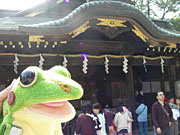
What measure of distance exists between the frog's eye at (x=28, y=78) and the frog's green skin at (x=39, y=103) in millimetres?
36

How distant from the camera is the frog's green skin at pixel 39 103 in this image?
2.09 metres

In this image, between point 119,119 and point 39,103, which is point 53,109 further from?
point 119,119

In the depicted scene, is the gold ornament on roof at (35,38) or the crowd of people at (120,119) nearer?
the crowd of people at (120,119)

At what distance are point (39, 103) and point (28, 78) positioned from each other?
280 millimetres

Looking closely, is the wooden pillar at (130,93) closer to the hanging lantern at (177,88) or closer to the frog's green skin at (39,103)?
the hanging lantern at (177,88)

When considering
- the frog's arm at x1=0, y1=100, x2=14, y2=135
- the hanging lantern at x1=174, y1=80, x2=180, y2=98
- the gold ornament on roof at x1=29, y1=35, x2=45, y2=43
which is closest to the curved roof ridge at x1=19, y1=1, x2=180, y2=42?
the gold ornament on roof at x1=29, y1=35, x2=45, y2=43

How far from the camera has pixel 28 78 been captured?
6.92 ft

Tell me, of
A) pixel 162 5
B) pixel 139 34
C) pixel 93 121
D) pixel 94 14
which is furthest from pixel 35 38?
pixel 162 5

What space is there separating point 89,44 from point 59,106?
6043 mm

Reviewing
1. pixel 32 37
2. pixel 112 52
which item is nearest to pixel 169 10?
pixel 112 52

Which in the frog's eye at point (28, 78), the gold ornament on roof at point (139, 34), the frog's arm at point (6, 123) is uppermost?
the gold ornament on roof at point (139, 34)

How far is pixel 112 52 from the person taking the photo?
8.67m

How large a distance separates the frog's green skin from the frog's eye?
4cm

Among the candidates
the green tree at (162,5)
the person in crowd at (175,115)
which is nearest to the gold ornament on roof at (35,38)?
the person in crowd at (175,115)
